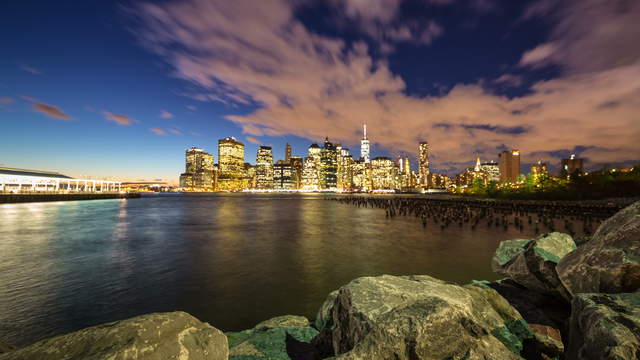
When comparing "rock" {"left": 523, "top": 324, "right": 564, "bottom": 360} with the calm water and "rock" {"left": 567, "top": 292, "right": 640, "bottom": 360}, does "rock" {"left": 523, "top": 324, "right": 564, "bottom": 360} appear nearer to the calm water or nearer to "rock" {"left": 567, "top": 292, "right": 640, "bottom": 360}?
"rock" {"left": 567, "top": 292, "right": 640, "bottom": 360}

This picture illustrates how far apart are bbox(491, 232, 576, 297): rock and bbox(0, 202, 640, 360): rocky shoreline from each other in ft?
0.10

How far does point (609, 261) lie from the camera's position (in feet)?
17.4

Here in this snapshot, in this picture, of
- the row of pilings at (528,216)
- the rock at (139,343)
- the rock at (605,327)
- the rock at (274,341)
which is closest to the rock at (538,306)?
the rock at (605,327)

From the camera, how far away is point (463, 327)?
12.9ft

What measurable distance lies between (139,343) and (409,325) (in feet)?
11.5

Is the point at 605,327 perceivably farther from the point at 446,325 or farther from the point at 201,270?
the point at 201,270

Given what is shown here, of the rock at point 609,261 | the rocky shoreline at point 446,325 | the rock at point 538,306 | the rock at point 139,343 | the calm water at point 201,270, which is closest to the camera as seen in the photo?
the rock at point 139,343

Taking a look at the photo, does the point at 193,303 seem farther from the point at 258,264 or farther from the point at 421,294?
the point at 421,294

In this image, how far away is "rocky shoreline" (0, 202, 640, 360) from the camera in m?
3.34

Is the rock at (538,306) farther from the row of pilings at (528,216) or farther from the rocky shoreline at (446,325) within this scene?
the row of pilings at (528,216)

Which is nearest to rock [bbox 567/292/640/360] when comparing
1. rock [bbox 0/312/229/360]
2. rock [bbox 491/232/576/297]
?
rock [bbox 491/232/576/297]

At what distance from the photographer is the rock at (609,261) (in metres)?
4.98

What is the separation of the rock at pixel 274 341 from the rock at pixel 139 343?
6.69ft

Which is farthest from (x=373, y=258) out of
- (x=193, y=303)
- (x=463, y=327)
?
(x=463, y=327)
